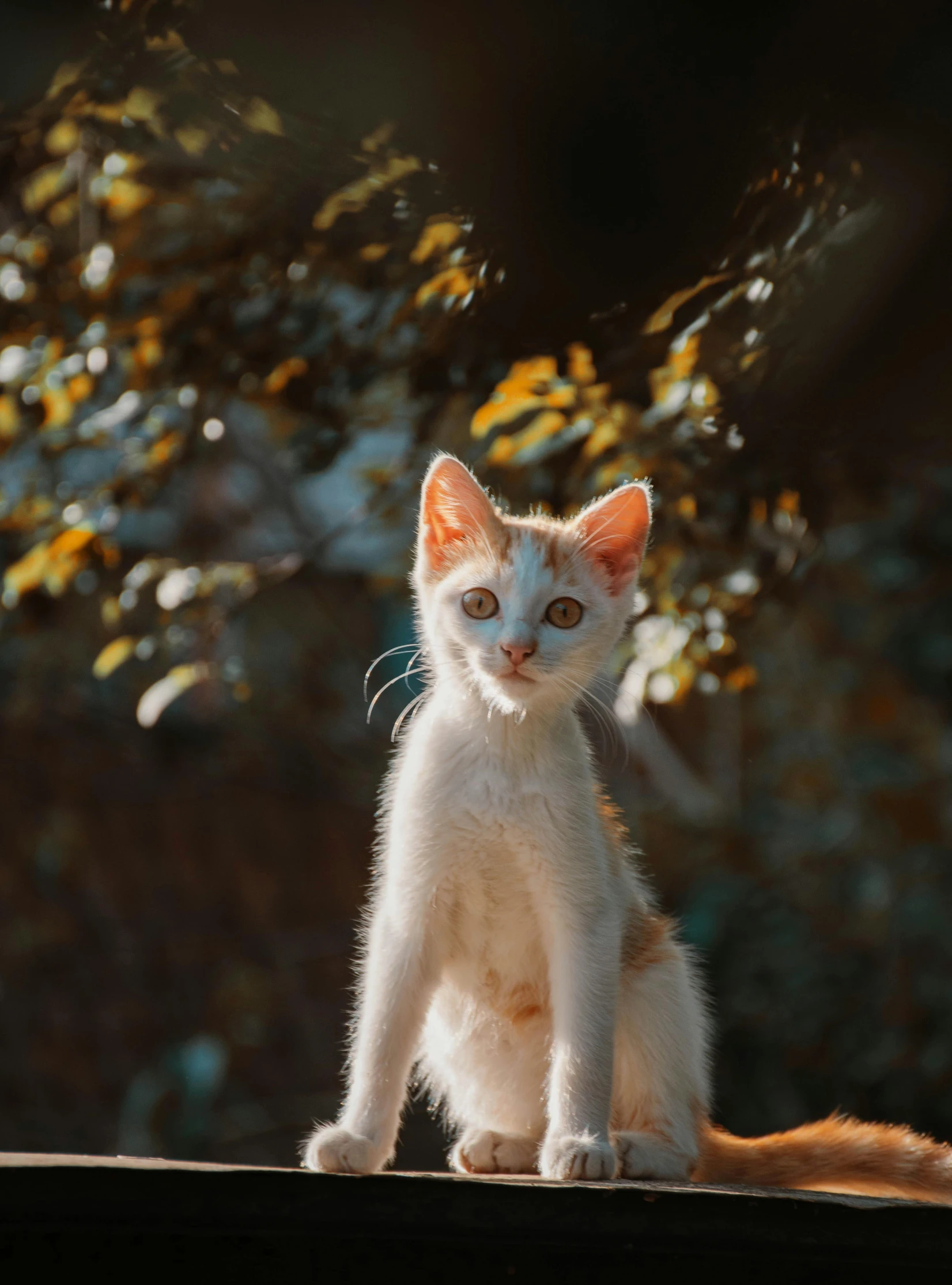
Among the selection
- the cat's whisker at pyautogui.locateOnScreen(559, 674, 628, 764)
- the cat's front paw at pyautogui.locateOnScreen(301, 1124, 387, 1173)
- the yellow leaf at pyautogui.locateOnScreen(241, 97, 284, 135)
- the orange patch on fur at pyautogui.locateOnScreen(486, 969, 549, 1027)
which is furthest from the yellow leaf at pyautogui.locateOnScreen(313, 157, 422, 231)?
the cat's front paw at pyautogui.locateOnScreen(301, 1124, 387, 1173)

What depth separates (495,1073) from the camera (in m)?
1.59

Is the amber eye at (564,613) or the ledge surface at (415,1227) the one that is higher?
the amber eye at (564,613)

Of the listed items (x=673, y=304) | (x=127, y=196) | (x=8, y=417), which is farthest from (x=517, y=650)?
(x=127, y=196)

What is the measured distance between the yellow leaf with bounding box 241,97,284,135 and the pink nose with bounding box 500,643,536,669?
2.50ft

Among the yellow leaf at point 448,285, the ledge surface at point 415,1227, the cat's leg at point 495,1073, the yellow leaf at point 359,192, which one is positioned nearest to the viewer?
the ledge surface at point 415,1227

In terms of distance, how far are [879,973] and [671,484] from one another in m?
1.93

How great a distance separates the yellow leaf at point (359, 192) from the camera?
1.70 metres

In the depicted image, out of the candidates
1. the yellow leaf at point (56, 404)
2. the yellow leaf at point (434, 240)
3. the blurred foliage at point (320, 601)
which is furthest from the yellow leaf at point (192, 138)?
the yellow leaf at point (56, 404)

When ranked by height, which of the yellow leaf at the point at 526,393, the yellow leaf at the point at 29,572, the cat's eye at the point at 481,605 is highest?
the yellow leaf at the point at 526,393

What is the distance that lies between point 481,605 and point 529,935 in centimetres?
41

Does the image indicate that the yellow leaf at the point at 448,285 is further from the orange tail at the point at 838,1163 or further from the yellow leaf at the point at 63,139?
the orange tail at the point at 838,1163

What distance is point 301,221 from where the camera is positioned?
6.41ft

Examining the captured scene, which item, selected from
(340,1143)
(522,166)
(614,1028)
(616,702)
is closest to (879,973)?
(616,702)

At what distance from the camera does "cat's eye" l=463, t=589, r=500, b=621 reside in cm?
153
